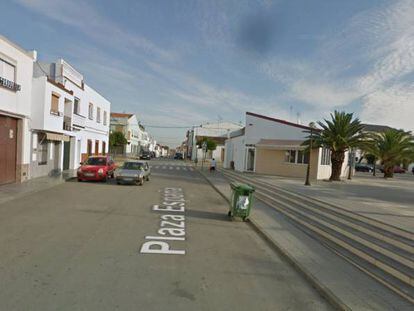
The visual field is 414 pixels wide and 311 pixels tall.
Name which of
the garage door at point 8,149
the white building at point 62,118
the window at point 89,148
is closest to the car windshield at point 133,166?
the white building at point 62,118

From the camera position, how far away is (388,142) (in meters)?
29.7

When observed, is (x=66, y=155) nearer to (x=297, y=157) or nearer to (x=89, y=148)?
(x=89, y=148)

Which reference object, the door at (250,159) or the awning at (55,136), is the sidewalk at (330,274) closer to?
the awning at (55,136)

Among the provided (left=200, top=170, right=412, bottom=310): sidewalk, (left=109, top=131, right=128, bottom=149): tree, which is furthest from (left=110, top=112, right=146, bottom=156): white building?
(left=200, top=170, right=412, bottom=310): sidewalk

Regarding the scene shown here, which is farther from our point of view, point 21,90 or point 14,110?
point 21,90

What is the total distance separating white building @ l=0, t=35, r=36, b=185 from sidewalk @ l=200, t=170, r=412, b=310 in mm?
11632

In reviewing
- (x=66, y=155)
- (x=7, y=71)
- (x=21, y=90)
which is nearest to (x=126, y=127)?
(x=66, y=155)

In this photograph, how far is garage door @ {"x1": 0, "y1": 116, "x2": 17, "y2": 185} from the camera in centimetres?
1257

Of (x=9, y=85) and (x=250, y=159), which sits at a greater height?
(x=9, y=85)

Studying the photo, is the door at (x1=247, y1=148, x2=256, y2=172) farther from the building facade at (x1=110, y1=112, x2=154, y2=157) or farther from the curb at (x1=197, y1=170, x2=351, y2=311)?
the building facade at (x1=110, y1=112, x2=154, y2=157)

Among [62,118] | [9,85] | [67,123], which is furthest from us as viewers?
[67,123]

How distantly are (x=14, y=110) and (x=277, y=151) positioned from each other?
21026mm

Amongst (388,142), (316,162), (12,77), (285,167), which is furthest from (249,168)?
(12,77)

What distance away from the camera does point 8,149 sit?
13008 mm
